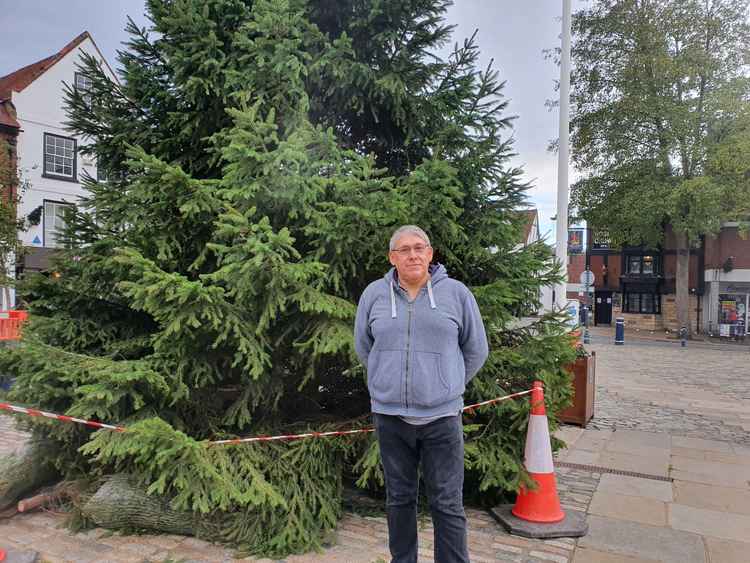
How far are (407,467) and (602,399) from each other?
8.76 m

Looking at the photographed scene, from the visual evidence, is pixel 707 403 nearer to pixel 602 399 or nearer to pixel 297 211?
pixel 602 399

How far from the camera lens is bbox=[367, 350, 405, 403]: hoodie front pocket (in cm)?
286

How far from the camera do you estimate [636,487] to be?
524 centimetres

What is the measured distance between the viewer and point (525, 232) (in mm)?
4559

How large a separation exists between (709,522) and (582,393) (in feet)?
11.5

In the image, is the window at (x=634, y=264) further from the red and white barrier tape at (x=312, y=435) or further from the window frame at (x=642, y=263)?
the red and white barrier tape at (x=312, y=435)

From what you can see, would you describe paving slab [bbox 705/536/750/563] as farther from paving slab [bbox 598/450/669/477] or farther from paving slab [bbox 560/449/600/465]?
paving slab [bbox 560/449/600/465]

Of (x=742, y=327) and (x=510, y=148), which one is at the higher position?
(x=510, y=148)

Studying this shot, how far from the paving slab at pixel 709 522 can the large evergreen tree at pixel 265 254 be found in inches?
51.8

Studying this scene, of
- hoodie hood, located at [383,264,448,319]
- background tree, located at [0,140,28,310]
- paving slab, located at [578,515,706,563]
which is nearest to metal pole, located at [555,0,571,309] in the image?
paving slab, located at [578,515,706,563]

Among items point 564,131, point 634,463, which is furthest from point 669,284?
point 634,463

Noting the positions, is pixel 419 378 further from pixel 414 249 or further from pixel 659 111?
pixel 659 111

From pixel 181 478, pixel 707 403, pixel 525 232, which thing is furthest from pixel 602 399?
pixel 181 478

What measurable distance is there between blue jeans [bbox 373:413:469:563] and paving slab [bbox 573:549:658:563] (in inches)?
44.6
